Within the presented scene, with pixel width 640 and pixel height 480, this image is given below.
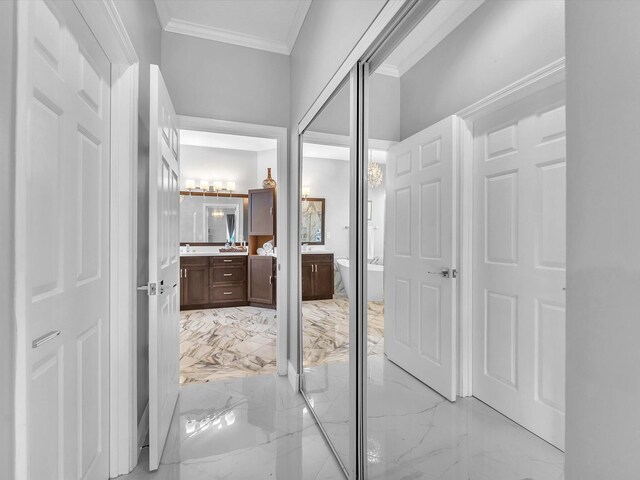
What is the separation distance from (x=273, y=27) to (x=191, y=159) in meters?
3.64

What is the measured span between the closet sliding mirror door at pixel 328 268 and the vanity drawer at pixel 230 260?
320 centimetres

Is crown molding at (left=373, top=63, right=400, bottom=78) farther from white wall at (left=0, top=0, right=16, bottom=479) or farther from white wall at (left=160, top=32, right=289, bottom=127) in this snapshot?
white wall at (left=160, top=32, right=289, bottom=127)

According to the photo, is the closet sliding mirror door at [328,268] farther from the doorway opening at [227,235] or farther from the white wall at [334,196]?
the doorway opening at [227,235]

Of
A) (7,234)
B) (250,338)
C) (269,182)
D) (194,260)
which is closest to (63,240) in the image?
(7,234)

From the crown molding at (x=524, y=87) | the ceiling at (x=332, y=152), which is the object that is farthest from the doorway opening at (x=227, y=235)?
the crown molding at (x=524, y=87)

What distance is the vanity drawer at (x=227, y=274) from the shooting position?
5227 millimetres

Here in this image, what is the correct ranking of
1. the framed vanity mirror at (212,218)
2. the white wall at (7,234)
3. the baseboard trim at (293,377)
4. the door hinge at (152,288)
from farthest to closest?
the framed vanity mirror at (212,218)
the baseboard trim at (293,377)
the door hinge at (152,288)
the white wall at (7,234)

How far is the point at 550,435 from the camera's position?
0.62 meters

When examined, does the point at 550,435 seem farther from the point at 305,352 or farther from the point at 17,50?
the point at 305,352

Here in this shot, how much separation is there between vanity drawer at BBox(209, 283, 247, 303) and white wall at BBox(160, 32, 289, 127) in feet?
10.7

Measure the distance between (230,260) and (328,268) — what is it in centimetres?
381

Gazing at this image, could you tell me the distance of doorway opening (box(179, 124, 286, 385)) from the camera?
4.85 m

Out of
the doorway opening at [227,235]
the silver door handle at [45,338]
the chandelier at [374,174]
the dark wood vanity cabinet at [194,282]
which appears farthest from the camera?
the dark wood vanity cabinet at [194,282]

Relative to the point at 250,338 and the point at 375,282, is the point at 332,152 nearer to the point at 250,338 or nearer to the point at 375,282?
the point at 375,282
